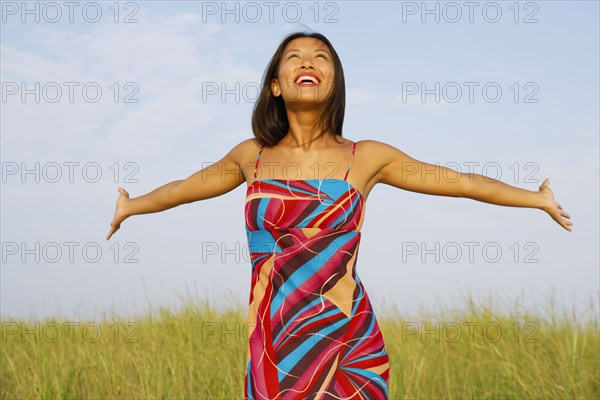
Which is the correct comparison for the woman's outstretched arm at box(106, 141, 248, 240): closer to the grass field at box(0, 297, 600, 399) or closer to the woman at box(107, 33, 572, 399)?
the woman at box(107, 33, 572, 399)

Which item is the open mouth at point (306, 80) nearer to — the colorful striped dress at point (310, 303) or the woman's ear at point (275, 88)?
the woman's ear at point (275, 88)

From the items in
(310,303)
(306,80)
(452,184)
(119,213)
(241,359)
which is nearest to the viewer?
(310,303)

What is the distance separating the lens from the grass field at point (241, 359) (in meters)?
5.68

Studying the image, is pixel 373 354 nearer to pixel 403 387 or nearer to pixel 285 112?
pixel 285 112

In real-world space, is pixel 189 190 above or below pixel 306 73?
below

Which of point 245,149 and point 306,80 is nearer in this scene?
point 306,80

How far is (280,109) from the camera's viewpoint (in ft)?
12.5

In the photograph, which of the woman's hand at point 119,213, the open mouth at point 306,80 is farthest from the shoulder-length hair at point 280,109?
→ the woman's hand at point 119,213

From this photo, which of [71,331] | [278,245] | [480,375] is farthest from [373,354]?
[71,331]

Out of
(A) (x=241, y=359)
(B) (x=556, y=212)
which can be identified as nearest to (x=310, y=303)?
(B) (x=556, y=212)

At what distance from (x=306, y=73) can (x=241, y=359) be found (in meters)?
3.09

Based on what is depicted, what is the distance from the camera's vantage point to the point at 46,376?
6.05 meters

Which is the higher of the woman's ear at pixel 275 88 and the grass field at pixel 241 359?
the woman's ear at pixel 275 88

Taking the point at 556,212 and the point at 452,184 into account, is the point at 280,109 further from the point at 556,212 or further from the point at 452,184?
the point at 556,212
